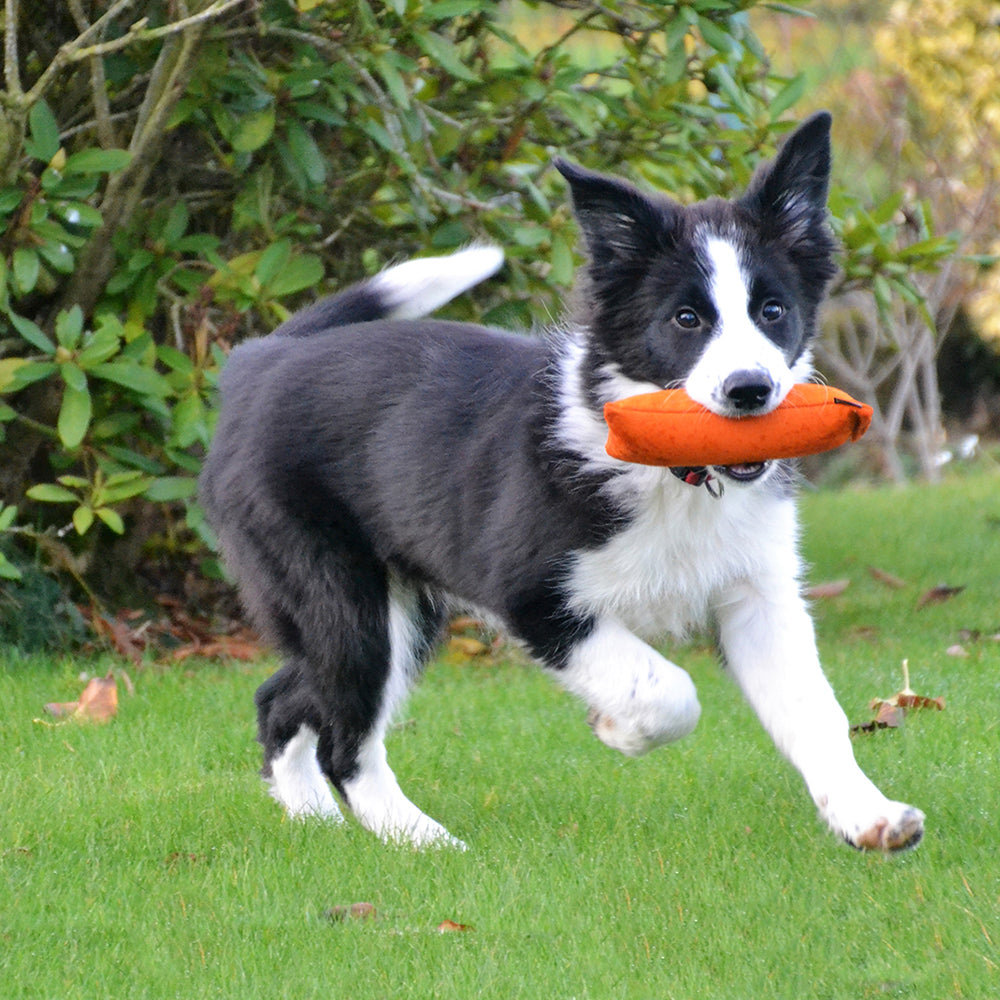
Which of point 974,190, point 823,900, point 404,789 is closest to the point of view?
point 823,900

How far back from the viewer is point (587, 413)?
3816 mm

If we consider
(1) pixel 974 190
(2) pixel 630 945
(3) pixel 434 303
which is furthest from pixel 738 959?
(1) pixel 974 190

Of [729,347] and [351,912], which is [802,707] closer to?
[729,347]

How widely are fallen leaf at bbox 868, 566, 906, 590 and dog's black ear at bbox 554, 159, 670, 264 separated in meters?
3.75

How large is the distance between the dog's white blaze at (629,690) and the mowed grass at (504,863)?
30cm

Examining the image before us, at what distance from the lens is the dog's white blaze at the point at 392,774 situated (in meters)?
3.95

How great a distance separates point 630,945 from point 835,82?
10176mm

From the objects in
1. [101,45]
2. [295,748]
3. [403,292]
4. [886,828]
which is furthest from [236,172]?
[886,828]

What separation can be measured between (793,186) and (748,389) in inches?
28.2

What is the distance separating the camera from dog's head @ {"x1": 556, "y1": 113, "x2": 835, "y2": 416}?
3520 mm

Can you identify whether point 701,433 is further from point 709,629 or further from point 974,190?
point 974,190

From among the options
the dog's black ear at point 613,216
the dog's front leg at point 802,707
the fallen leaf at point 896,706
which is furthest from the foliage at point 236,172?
the dog's front leg at point 802,707

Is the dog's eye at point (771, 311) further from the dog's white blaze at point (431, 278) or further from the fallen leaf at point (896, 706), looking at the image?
the fallen leaf at point (896, 706)

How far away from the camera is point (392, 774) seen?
13.9ft
